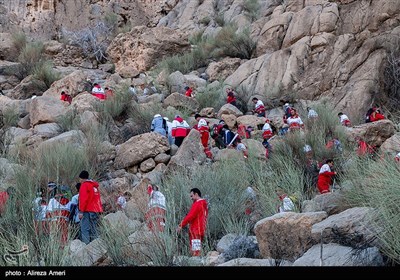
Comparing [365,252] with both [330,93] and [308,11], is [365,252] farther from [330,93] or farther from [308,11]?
[308,11]

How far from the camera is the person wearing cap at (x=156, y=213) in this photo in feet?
21.5

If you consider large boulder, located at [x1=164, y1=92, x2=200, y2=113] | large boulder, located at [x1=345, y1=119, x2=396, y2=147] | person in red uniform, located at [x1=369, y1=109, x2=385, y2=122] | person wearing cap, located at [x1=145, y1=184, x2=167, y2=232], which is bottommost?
large boulder, located at [x1=164, y1=92, x2=200, y2=113]

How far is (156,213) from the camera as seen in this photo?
7312 millimetres

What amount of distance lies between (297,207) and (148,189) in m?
2.57

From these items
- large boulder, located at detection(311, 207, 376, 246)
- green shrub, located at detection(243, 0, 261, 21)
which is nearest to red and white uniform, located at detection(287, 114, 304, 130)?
large boulder, located at detection(311, 207, 376, 246)

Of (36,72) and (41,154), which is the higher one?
(41,154)

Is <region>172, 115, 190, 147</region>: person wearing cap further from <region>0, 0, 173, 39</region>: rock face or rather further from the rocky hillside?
<region>0, 0, 173, 39</region>: rock face

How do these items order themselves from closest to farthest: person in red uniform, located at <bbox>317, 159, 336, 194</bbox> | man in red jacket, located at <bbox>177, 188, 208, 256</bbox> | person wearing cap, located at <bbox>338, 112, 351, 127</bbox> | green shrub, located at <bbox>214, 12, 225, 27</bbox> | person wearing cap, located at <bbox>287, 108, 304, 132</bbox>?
man in red jacket, located at <bbox>177, 188, 208, 256</bbox>, person in red uniform, located at <bbox>317, 159, 336, 194</bbox>, person wearing cap, located at <bbox>287, 108, 304, 132</bbox>, person wearing cap, located at <bbox>338, 112, 351, 127</bbox>, green shrub, located at <bbox>214, 12, 225, 27</bbox>

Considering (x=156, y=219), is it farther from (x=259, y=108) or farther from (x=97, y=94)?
(x=97, y=94)

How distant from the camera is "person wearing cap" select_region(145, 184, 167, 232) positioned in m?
6.56

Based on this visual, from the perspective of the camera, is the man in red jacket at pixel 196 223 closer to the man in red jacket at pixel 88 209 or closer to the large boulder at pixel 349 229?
the large boulder at pixel 349 229

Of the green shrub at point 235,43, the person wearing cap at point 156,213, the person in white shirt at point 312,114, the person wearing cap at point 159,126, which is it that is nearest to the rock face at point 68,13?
the green shrub at point 235,43

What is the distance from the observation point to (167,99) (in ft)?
61.7
